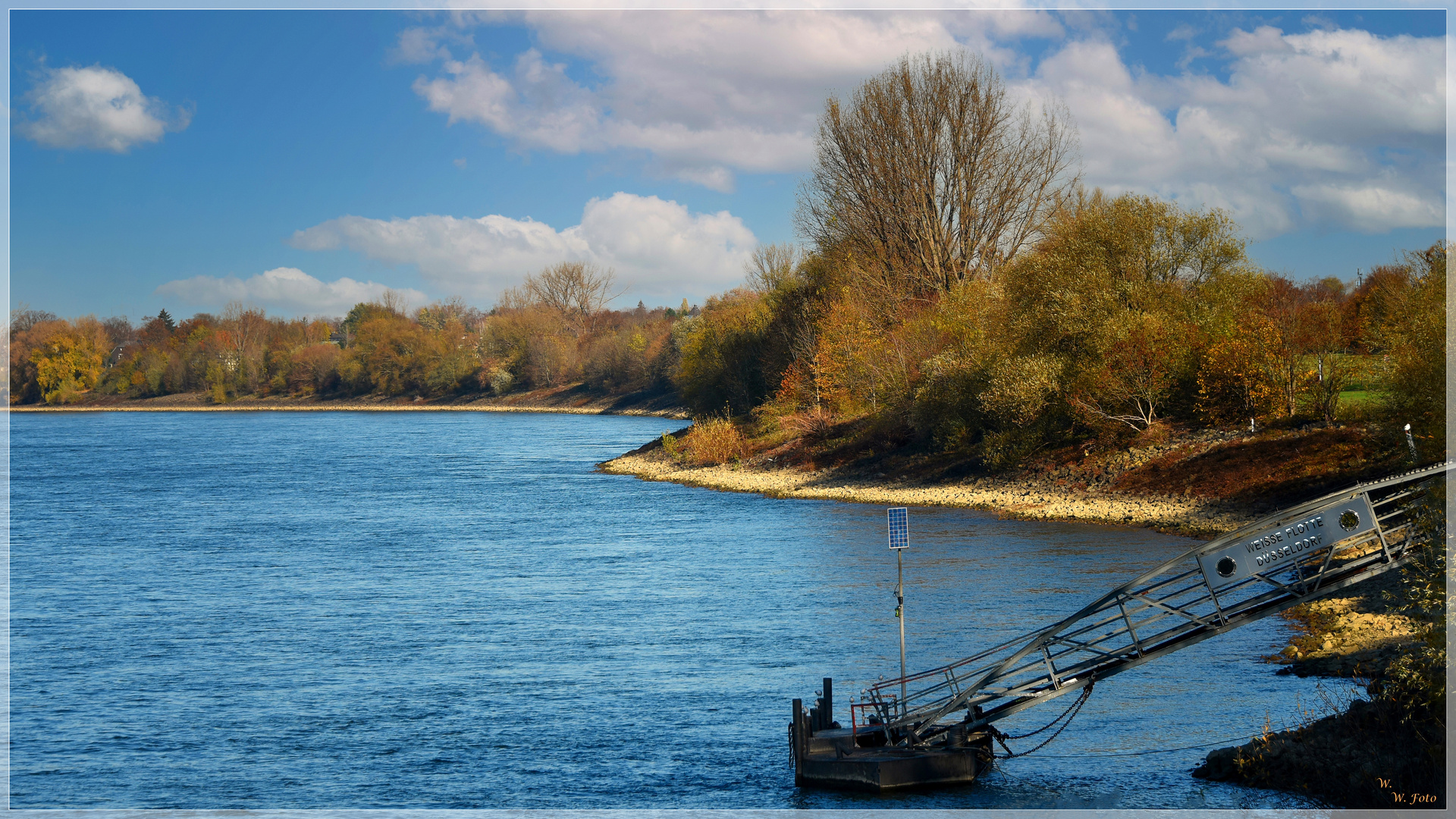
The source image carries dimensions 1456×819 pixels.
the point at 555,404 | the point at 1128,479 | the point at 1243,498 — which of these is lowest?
the point at 1243,498

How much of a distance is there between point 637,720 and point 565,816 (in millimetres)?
4960

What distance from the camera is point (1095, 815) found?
53.5ft

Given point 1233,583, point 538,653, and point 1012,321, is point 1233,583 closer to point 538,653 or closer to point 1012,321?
point 538,653

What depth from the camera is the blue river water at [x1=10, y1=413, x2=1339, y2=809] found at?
19031mm

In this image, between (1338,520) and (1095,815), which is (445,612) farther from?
(1338,520)

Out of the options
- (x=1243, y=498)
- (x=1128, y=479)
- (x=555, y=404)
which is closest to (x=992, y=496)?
(x=1128, y=479)

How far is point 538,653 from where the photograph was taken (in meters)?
28.6

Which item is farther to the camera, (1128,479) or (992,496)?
(992,496)

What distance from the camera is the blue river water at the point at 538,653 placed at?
19.0 metres

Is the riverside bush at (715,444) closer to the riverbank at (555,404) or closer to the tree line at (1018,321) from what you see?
the tree line at (1018,321)

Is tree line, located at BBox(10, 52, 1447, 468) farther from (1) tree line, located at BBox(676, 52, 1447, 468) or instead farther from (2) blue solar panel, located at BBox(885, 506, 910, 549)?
(2) blue solar panel, located at BBox(885, 506, 910, 549)

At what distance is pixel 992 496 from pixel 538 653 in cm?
3005

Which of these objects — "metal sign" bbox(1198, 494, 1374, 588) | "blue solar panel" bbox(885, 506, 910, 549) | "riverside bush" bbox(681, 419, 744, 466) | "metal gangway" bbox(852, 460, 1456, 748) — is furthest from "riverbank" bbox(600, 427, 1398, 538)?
"metal sign" bbox(1198, 494, 1374, 588)

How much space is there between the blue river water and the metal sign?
11.4 feet
